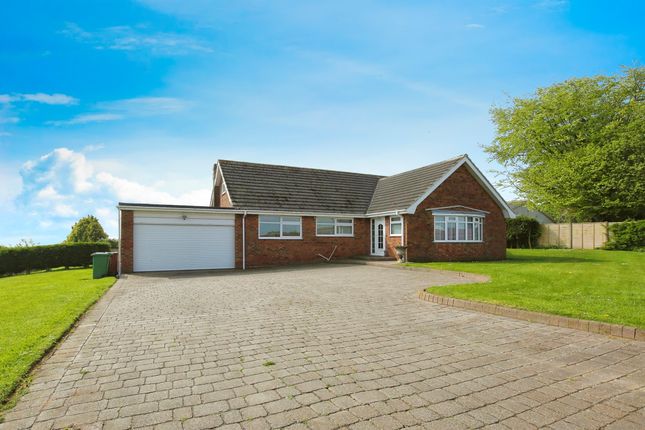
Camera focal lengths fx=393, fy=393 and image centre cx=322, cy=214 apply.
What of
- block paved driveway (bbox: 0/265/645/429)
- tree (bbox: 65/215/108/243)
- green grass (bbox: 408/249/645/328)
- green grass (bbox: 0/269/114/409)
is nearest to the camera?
block paved driveway (bbox: 0/265/645/429)

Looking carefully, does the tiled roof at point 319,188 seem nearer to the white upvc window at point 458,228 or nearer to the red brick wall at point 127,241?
the white upvc window at point 458,228

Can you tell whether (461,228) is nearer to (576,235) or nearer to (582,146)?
(576,235)

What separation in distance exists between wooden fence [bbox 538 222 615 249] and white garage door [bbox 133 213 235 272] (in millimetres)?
27902

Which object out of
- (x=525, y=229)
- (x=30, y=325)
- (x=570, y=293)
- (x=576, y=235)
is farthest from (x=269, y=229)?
(x=576, y=235)

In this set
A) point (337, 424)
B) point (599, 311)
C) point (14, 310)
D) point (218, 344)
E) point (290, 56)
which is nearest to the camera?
point (337, 424)

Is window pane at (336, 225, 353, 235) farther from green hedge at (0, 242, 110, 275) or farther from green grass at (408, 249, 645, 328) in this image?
green hedge at (0, 242, 110, 275)

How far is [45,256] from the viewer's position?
79.8 ft

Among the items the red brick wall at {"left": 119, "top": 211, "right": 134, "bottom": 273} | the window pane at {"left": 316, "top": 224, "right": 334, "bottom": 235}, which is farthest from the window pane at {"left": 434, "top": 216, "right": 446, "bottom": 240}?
the red brick wall at {"left": 119, "top": 211, "right": 134, "bottom": 273}

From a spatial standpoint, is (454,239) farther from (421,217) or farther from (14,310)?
(14,310)

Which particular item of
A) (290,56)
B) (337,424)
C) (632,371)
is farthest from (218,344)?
(290,56)

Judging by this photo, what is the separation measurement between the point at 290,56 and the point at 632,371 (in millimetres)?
11214

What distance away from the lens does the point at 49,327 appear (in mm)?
6777

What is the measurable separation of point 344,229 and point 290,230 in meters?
3.58

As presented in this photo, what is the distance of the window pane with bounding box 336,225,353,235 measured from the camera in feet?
76.9
